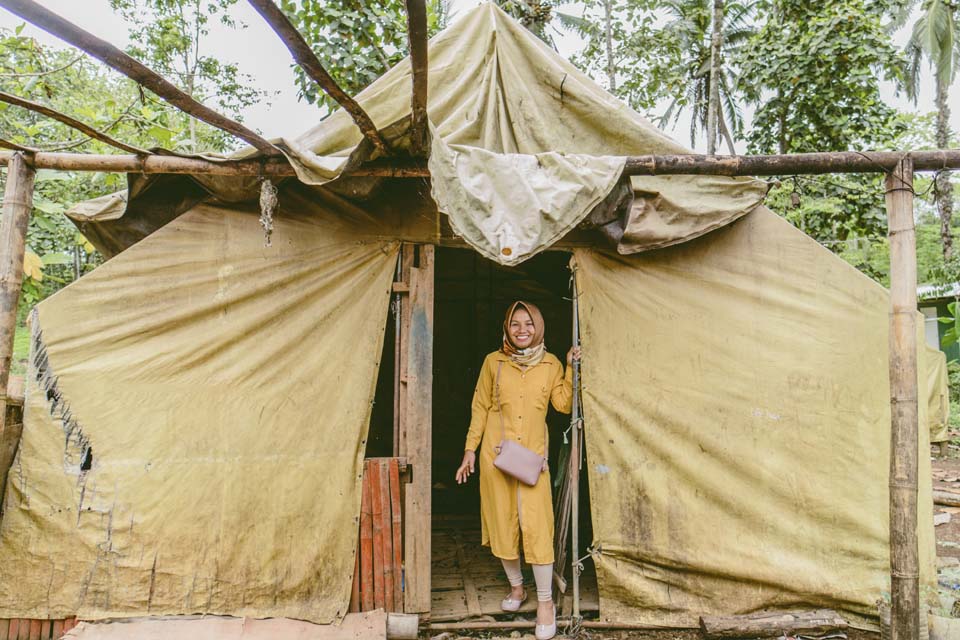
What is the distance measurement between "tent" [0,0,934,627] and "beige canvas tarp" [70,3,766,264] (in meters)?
0.02

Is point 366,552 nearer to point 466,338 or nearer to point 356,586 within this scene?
point 356,586

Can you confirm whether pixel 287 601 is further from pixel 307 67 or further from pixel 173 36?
pixel 173 36

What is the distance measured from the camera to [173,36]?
35.9 ft

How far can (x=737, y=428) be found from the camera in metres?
3.46

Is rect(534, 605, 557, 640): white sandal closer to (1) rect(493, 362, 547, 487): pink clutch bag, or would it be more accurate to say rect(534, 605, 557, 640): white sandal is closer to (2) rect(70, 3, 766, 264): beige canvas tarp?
(1) rect(493, 362, 547, 487): pink clutch bag

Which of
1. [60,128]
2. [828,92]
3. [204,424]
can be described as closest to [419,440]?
[204,424]

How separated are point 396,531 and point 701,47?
15.2 m

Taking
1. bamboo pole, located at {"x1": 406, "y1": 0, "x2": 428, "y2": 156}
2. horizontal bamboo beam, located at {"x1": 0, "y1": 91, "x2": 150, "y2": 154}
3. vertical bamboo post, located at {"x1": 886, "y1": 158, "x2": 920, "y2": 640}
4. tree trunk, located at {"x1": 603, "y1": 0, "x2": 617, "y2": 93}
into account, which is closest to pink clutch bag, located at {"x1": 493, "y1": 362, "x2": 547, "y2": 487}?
bamboo pole, located at {"x1": 406, "y1": 0, "x2": 428, "y2": 156}

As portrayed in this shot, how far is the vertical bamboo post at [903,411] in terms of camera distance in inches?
117

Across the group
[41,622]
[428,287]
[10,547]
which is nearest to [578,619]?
[428,287]

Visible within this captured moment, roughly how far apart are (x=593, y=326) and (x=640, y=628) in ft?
5.96

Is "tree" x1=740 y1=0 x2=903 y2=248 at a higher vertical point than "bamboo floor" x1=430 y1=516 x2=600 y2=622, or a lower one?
higher

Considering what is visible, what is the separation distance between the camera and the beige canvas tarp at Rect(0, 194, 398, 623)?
3.00 metres

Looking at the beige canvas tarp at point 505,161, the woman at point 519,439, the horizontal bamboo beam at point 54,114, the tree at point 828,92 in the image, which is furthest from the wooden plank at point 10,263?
the tree at point 828,92
